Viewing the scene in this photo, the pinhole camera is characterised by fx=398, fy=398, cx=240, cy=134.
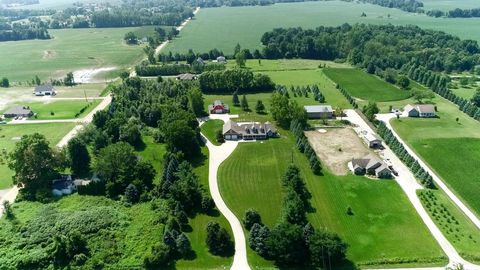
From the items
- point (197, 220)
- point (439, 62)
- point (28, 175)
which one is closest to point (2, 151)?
point (28, 175)

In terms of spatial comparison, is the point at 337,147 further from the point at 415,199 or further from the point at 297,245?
the point at 297,245

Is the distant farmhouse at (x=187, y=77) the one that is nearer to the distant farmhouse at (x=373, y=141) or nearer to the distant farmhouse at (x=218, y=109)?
the distant farmhouse at (x=218, y=109)

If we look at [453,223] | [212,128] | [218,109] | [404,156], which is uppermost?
[218,109]

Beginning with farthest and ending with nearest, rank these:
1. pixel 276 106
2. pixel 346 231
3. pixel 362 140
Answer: pixel 276 106
pixel 362 140
pixel 346 231

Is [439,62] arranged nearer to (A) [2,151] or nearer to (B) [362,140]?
(B) [362,140]

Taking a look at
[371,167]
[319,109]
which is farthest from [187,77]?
[371,167]

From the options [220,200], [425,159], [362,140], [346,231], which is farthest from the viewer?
[362,140]
